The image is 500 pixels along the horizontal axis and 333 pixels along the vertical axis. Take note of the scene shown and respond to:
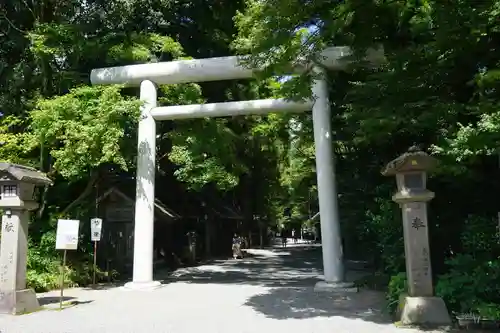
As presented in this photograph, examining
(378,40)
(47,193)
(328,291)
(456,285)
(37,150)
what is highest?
(378,40)

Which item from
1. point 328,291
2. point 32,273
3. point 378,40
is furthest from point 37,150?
point 378,40

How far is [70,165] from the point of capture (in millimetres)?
12570

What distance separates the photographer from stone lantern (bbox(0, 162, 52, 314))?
9.02m

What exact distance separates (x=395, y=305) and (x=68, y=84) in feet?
40.4

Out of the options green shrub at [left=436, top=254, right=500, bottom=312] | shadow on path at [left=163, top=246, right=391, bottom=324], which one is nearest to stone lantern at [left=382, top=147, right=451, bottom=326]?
green shrub at [left=436, top=254, right=500, bottom=312]

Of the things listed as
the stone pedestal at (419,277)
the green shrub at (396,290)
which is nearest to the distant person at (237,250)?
the green shrub at (396,290)

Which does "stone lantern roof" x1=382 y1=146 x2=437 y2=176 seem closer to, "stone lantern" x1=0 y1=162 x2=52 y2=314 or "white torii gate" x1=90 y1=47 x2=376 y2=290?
"white torii gate" x1=90 y1=47 x2=376 y2=290

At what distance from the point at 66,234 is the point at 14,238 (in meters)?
1.09

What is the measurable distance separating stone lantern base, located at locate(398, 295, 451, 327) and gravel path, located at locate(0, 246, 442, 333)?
322 mm

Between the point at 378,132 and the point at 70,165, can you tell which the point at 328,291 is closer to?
the point at 378,132

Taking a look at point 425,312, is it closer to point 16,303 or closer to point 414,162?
point 414,162

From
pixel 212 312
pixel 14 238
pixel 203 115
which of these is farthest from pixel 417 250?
pixel 203 115

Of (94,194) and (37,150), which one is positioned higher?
(37,150)

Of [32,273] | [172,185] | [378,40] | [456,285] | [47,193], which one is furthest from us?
[172,185]
